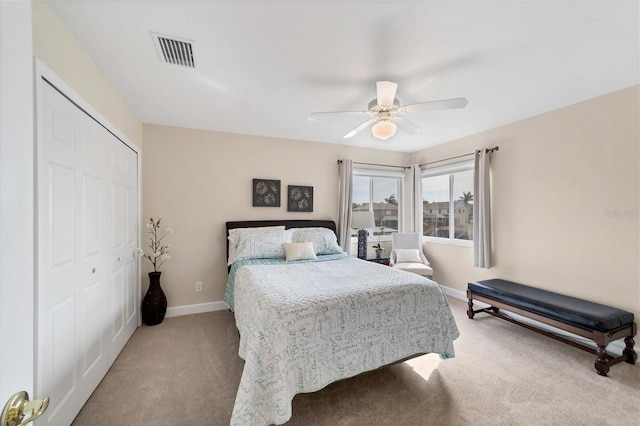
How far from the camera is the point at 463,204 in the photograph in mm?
4090

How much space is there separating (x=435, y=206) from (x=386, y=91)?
300cm

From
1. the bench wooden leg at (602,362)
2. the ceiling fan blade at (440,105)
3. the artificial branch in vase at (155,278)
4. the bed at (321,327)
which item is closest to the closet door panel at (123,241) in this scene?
the artificial branch in vase at (155,278)

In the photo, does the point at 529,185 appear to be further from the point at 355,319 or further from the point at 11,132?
the point at 11,132

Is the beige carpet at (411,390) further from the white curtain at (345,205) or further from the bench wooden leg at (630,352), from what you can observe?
the white curtain at (345,205)

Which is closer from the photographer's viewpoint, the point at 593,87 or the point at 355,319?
the point at 355,319

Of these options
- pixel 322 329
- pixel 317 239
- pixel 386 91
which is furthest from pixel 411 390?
pixel 386 91

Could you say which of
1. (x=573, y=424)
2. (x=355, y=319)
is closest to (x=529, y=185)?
(x=573, y=424)

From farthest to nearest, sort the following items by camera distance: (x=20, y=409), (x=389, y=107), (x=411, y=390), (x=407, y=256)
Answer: (x=407, y=256) < (x=389, y=107) < (x=411, y=390) < (x=20, y=409)

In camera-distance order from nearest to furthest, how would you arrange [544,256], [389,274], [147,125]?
1. [389,274]
2. [544,256]
3. [147,125]

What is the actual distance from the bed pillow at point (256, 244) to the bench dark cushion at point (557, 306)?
2497mm

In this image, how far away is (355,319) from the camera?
181cm

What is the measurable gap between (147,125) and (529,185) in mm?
4779

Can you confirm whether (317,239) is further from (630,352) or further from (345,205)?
(630,352)

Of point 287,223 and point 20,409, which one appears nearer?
point 20,409
